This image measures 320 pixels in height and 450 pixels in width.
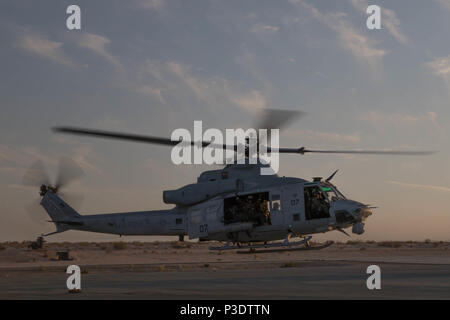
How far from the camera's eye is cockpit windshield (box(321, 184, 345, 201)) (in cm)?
2210

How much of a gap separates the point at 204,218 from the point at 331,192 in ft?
18.0

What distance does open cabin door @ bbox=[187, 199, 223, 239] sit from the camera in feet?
75.9

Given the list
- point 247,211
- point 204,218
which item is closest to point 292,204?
point 247,211

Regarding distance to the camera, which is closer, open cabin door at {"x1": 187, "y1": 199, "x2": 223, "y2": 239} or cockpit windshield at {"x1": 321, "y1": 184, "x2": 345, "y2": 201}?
cockpit windshield at {"x1": 321, "y1": 184, "x2": 345, "y2": 201}

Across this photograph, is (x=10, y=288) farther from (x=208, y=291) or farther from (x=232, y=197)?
(x=232, y=197)

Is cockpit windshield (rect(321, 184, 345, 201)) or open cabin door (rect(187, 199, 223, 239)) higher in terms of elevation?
cockpit windshield (rect(321, 184, 345, 201))

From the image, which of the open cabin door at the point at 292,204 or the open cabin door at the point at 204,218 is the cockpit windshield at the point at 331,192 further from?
the open cabin door at the point at 204,218

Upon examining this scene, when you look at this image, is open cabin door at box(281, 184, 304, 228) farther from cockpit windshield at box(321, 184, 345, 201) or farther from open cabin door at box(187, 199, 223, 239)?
open cabin door at box(187, 199, 223, 239)

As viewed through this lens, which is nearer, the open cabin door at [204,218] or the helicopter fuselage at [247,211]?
the helicopter fuselage at [247,211]

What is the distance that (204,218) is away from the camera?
77.2 ft

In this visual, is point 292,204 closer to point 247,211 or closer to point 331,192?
point 331,192

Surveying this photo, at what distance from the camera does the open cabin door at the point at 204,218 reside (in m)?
23.1
